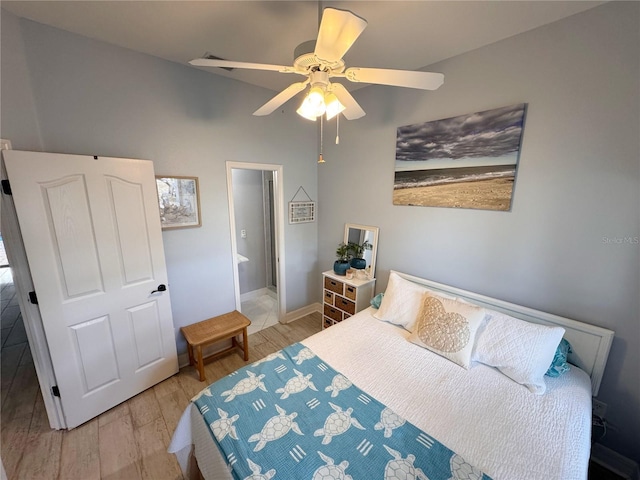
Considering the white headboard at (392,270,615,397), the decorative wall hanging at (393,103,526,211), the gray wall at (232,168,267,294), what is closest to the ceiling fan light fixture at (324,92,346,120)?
the decorative wall hanging at (393,103,526,211)

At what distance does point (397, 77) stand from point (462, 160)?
44.0 inches

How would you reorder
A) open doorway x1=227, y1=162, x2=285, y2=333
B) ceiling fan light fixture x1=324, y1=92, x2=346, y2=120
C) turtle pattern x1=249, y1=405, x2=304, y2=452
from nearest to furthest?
1. turtle pattern x1=249, y1=405, x2=304, y2=452
2. ceiling fan light fixture x1=324, y1=92, x2=346, y2=120
3. open doorway x1=227, y1=162, x2=285, y2=333

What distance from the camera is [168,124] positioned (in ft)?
6.97

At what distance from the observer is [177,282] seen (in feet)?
7.75

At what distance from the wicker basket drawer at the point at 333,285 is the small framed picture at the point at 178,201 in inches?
58.8

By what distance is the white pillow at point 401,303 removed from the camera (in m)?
2.03

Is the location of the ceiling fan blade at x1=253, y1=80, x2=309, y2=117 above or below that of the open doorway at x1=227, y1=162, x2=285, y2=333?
above

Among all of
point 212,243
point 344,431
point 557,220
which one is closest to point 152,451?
point 344,431

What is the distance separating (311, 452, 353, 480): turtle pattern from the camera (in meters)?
1.00

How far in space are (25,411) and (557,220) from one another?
162 inches

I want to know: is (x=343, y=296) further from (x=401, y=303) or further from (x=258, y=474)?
(x=258, y=474)

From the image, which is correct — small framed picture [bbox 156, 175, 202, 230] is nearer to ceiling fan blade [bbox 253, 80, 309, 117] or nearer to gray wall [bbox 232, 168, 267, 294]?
ceiling fan blade [bbox 253, 80, 309, 117]

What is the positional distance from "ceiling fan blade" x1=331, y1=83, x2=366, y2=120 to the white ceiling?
532mm

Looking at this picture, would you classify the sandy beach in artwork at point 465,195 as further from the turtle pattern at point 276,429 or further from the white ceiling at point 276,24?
the turtle pattern at point 276,429
